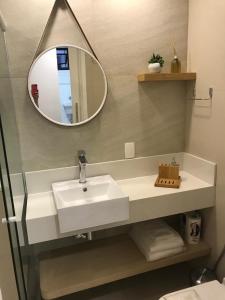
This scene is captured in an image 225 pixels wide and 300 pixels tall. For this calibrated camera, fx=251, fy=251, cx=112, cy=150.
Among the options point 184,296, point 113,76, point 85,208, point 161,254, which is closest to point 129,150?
point 113,76

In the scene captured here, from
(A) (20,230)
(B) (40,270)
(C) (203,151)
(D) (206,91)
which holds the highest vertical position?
(D) (206,91)

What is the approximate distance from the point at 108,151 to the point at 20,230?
83 centimetres

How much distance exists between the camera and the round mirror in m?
1.60

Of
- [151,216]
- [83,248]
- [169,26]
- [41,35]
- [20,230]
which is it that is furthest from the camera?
[83,248]

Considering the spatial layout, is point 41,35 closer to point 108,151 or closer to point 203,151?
point 108,151

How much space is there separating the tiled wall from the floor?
1.02 metres

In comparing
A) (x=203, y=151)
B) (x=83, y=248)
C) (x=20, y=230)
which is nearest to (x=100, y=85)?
(x=203, y=151)

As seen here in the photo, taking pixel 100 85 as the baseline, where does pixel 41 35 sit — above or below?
above

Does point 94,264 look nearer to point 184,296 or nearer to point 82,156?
point 184,296

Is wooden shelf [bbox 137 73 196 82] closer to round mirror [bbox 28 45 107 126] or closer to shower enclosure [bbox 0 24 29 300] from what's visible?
round mirror [bbox 28 45 107 126]

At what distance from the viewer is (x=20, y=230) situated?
1.28 m

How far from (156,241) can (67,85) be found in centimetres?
125

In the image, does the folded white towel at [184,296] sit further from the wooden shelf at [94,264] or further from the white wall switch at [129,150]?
the white wall switch at [129,150]

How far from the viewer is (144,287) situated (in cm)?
196
